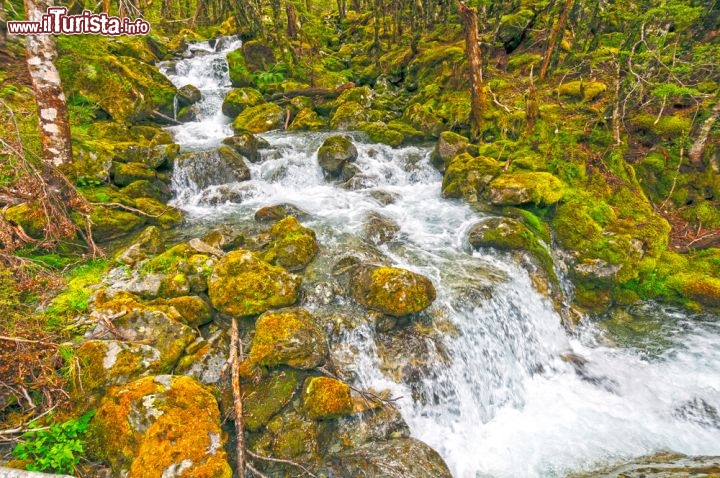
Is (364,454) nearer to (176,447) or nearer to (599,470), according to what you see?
(176,447)

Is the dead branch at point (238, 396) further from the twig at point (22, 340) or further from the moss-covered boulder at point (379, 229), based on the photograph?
the moss-covered boulder at point (379, 229)

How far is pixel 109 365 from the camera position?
431cm

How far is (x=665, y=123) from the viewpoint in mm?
10156

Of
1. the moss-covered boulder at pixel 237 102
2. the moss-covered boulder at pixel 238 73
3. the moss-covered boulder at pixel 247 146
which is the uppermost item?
the moss-covered boulder at pixel 238 73

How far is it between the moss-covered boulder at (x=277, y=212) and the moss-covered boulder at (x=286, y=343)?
4.54 metres

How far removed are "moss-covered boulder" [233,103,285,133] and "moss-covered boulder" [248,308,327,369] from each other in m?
12.5

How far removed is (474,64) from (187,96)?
1289 cm

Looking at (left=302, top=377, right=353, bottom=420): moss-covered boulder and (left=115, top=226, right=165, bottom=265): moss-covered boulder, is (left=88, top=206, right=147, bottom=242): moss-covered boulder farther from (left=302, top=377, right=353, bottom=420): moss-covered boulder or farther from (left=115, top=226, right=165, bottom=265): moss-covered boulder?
(left=302, top=377, right=353, bottom=420): moss-covered boulder

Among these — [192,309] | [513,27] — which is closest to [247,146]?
[192,309]

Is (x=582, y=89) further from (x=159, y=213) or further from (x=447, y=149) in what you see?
(x=159, y=213)

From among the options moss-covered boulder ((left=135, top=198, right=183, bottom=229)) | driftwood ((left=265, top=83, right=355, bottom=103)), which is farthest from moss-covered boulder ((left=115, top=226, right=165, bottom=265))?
driftwood ((left=265, top=83, right=355, bottom=103))

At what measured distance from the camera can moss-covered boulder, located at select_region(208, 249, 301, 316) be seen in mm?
5906

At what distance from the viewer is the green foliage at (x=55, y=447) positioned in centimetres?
A: 336

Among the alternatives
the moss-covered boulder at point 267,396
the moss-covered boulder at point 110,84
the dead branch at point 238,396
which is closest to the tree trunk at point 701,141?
the moss-covered boulder at point 267,396
